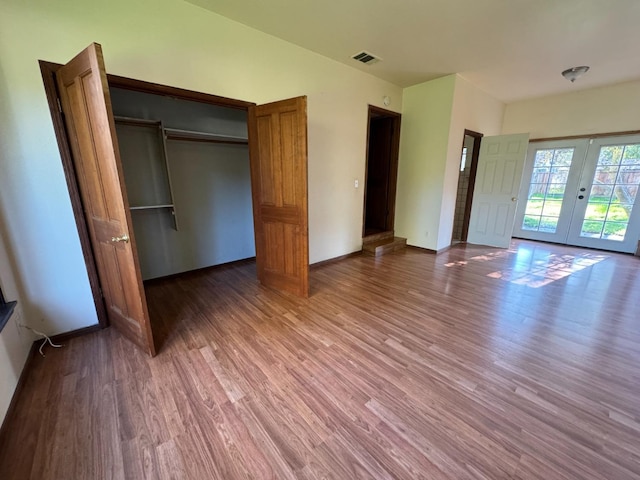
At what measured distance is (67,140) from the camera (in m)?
1.97

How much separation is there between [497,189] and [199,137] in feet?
16.8

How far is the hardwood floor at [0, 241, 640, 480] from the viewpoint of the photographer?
1.25m

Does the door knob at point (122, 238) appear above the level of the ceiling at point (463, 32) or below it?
below

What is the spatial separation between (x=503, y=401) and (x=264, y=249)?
→ 2554 millimetres

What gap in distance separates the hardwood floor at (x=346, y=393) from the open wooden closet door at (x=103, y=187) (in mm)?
322

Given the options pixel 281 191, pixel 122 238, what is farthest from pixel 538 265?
pixel 122 238

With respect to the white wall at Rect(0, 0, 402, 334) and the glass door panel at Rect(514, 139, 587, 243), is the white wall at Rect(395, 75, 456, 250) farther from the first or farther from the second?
the glass door panel at Rect(514, 139, 587, 243)

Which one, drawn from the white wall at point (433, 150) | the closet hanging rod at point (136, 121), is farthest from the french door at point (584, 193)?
the closet hanging rod at point (136, 121)

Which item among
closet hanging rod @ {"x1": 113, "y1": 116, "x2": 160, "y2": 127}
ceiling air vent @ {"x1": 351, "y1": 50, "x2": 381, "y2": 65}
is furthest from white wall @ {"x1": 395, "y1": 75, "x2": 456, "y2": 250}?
closet hanging rod @ {"x1": 113, "y1": 116, "x2": 160, "y2": 127}

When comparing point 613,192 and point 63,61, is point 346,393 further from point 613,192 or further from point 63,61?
point 613,192

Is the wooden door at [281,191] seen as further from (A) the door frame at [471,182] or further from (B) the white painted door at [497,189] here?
(B) the white painted door at [497,189]

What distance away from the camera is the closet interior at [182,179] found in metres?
2.96

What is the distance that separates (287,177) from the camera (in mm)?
2666

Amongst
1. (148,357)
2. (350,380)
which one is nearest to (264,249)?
(148,357)
